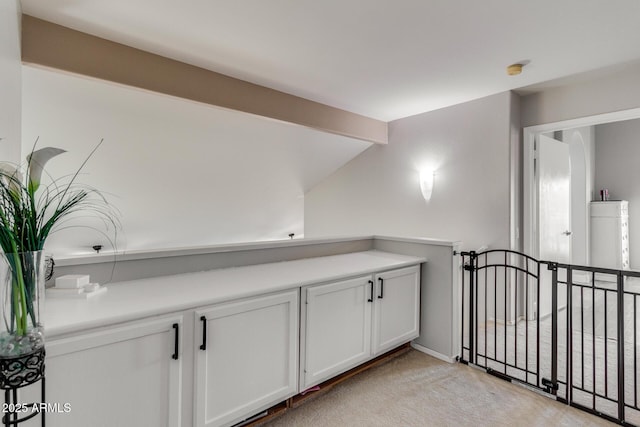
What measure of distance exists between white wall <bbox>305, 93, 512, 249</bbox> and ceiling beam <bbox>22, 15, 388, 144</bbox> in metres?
1.19

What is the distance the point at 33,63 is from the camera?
6.89 feet

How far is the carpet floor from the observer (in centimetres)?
193

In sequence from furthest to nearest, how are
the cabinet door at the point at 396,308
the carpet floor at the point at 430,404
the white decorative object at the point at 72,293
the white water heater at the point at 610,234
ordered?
the white water heater at the point at 610,234, the cabinet door at the point at 396,308, the carpet floor at the point at 430,404, the white decorative object at the point at 72,293

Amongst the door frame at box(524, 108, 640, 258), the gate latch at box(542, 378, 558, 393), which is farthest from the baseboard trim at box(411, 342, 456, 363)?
the door frame at box(524, 108, 640, 258)

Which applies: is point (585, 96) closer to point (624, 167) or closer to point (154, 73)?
point (624, 167)

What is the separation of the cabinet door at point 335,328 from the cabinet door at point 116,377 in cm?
78

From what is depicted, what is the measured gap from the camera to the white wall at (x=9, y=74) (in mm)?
1422

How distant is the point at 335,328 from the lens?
216cm

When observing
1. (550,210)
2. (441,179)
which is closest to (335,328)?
(441,179)

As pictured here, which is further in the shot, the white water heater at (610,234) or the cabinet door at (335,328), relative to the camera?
the white water heater at (610,234)

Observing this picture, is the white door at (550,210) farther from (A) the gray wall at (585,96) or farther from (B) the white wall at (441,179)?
(B) the white wall at (441,179)

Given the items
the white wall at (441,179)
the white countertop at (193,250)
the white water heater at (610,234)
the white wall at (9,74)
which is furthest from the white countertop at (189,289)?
the white water heater at (610,234)

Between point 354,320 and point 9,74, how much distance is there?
2.41 meters

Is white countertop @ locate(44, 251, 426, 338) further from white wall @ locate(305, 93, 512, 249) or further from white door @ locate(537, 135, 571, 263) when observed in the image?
white door @ locate(537, 135, 571, 263)
